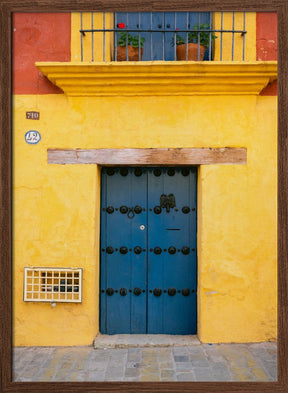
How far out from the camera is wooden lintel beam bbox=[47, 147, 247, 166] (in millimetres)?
4703

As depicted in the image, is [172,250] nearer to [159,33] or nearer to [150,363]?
[150,363]

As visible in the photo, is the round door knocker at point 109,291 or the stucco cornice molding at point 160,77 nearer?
the stucco cornice molding at point 160,77

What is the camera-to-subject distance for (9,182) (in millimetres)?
2965

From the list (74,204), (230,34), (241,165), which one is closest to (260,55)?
(230,34)

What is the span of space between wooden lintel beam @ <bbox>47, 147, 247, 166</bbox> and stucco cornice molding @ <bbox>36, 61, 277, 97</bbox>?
67 centimetres

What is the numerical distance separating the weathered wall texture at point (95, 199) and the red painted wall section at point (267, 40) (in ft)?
0.49

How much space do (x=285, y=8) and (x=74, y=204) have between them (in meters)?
3.04

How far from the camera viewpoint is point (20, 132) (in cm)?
473

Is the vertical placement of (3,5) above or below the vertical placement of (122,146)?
above

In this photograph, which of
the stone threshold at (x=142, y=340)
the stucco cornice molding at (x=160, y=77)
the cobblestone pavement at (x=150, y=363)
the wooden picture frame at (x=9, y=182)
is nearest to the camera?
the wooden picture frame at (x=9, y=182)

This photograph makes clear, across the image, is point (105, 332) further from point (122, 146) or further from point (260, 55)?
point (260, 55)

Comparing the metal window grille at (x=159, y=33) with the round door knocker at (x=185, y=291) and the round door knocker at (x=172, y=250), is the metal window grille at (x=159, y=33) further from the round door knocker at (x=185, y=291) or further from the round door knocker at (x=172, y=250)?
the round door knocker at (x=185, y=291)

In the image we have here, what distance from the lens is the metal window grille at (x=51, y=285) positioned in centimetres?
464

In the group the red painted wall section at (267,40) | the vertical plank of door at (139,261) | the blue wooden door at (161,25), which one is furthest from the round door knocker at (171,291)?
the blue wooden door at (161,25)
